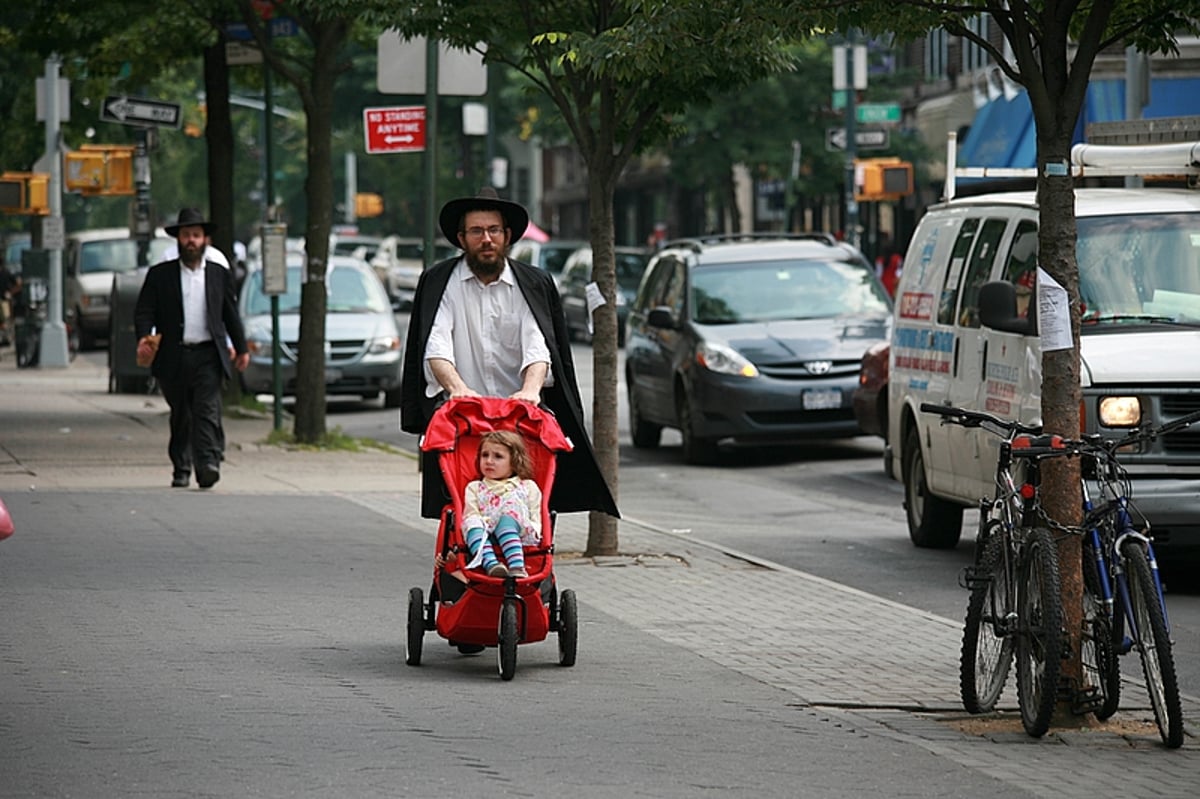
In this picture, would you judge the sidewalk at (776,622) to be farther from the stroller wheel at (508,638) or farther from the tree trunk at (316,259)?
the stroller wheel at (508,638)

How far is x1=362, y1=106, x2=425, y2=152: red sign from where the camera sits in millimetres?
18594

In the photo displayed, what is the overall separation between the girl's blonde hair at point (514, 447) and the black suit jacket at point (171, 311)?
745 cm

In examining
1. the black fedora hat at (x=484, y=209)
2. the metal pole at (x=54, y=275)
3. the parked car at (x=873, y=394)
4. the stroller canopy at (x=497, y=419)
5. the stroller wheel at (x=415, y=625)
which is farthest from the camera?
the metal pole at (x=54, y=275)

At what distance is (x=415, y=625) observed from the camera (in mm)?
8914

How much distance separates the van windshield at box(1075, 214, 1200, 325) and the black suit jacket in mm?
5976

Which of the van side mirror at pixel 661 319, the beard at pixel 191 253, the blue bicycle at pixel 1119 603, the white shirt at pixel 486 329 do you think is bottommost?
the blue bicycle at pixel 1119 603

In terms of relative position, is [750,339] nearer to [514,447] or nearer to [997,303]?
[997,303]

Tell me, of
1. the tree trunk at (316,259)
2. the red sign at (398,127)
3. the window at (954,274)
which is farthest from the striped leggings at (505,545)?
the tree trunk at (316,259)

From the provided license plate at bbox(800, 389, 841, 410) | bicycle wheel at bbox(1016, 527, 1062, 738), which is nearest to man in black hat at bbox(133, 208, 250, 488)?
license plate at bbox(800, 389, 841, 410)

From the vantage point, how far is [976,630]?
7.96 meters

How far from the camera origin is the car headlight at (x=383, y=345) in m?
26.9

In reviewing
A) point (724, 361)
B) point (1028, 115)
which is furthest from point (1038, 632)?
point (1028, 115)

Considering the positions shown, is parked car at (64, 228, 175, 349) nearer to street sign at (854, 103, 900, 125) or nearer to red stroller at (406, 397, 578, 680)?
street sign at (854, 103, 900, 125)

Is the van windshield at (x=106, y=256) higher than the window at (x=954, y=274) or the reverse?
the reverse
